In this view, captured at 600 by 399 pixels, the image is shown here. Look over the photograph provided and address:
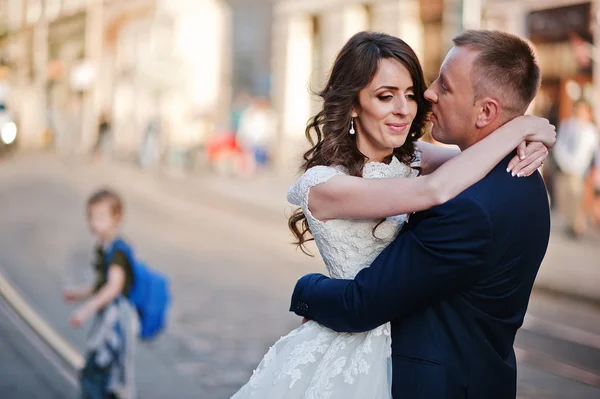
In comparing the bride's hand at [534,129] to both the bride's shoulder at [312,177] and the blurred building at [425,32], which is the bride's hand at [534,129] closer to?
the bride's shoulder at [312,177]

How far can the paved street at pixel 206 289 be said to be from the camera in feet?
20.6

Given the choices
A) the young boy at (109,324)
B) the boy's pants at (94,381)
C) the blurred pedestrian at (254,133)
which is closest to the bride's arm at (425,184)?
the young boy at (109,324)

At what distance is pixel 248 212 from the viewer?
18312mm

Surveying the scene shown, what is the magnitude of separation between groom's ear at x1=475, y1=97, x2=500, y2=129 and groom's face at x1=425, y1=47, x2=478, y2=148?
2cm

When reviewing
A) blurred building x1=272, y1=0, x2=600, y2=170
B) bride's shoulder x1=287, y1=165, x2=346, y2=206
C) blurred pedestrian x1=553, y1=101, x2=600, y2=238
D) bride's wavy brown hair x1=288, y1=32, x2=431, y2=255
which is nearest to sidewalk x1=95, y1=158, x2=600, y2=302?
blurred pedestrian x1=553, y1=101, x2=600, y2=238

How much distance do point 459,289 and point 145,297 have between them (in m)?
3.15

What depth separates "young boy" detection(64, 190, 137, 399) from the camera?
4922 mm

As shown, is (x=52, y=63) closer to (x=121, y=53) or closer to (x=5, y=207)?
(x=121, y=53)

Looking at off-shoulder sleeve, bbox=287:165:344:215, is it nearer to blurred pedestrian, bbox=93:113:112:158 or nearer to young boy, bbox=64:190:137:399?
young boy, bbox=64:190:137:399

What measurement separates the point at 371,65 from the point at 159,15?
1694 inches

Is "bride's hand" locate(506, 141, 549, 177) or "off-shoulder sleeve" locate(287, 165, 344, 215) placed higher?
"bride's hand" locate(506, 141, 549, 177)

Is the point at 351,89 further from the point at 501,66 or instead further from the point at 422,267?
the point at 422,267

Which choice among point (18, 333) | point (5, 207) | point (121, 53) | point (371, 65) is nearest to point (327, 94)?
point (371, 65)

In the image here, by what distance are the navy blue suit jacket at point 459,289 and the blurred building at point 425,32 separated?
6.18 m
